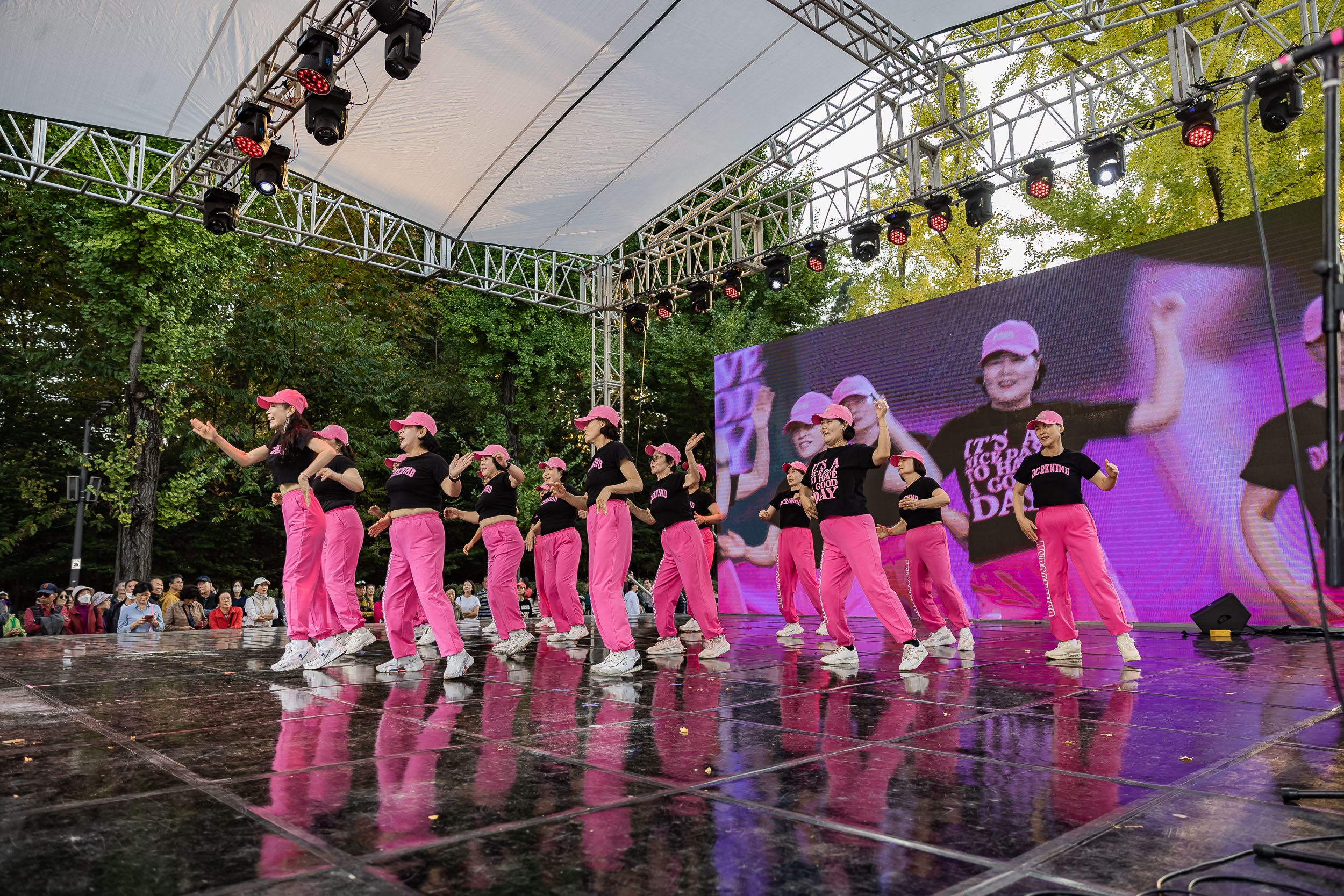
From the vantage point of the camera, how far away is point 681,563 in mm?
6898

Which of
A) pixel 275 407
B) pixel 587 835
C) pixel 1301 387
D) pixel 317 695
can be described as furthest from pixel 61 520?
pixel 1301 387

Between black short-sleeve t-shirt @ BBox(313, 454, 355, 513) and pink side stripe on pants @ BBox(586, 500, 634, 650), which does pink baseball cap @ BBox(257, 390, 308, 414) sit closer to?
black short-sleeve t-shirt @ BBox(313, 454, 355, 513)

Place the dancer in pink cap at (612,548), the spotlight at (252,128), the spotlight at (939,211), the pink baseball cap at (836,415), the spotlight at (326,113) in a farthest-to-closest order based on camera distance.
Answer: the spotlight at (939,211), the spotlight at (252,128), the spotlight at (326,113), the pink baseball cap at (836,415), the dancer in pink cap at (612,548)

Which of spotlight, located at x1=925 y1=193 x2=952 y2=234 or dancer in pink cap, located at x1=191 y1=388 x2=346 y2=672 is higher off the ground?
spotlight, located at x1=925 y1=193 x2=952 y2=234

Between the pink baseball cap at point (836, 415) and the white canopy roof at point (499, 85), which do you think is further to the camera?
the white canopy roof at point (499, 85)

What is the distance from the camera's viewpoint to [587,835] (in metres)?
2.17

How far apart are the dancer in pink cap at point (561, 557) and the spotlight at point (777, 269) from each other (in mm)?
5053

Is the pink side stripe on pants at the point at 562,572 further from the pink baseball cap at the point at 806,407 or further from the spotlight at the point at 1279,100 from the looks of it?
the spotlight at the point at 1279,100

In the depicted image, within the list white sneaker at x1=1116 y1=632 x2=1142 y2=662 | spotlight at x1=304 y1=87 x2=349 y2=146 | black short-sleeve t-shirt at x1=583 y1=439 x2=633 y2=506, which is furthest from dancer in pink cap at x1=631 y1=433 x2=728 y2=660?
spotlight at x1=304 y1=87 x2=349 y2=146

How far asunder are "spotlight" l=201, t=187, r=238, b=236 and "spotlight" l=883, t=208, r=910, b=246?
791 cm

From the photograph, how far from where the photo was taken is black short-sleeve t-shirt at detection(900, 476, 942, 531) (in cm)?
747

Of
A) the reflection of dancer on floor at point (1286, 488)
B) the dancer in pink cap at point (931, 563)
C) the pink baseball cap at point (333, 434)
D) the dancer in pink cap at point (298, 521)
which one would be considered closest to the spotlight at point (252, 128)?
the pink baseball cap at point (333, 434)

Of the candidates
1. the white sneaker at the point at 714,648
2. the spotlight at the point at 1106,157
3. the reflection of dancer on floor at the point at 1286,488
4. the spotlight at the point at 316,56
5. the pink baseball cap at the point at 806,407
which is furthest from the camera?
the pink baseball cap at the point at 806,407

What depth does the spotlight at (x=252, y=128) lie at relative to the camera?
8.41 meters
